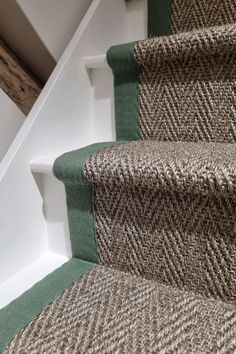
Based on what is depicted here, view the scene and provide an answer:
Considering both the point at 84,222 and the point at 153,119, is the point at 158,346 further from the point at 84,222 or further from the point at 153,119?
the point at 153,119

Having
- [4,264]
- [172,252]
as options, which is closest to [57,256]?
[4,264]

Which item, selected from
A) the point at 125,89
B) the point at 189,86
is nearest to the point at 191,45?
the point at 189,86

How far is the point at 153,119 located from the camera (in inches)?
33.3

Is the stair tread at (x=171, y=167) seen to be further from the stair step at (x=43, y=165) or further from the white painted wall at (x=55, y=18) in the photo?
the white painted wall at (x=55, y=18)

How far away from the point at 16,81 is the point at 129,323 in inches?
33.5

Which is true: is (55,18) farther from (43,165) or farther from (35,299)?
(35,299)

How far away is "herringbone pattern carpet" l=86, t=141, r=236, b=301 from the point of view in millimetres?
589

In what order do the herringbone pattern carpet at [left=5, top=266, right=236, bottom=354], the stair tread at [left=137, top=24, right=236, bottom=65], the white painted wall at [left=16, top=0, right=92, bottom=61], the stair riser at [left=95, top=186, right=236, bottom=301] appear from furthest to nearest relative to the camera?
the white painted wall at [left=16, top=0, right=92, bottom=61] < the stair tread at [left=137, top=24, right=236, bottom=65] < the stair riser at [left=95, top=186, right=236, bottom=301] < the herringbone pattern carpet at [left=5, top=266, right=236, bottom=354]

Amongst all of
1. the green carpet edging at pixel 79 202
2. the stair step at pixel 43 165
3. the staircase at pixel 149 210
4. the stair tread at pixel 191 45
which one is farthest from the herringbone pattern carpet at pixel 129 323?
the stair tread at pixel 191 45

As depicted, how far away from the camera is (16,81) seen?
1083 mm

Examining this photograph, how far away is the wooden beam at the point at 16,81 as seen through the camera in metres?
1.05

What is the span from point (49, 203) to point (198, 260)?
0.40 meters

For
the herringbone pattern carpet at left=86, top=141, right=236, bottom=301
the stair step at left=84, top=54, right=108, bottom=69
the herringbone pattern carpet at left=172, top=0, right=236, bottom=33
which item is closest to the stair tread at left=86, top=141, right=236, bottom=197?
the herringbone pattern carpet at left=86, top=141, right=236, bottom=301

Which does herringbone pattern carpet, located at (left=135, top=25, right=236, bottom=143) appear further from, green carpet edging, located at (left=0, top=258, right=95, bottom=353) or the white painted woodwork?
green carpet edging, located at (left=0, top=258, right=95, bottom=353)
